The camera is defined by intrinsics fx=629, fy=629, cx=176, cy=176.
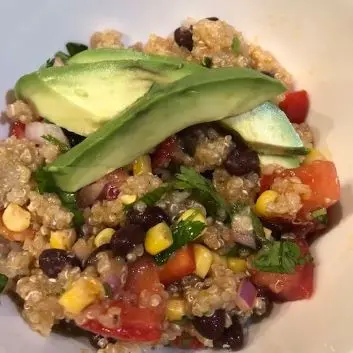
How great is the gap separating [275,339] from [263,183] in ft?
1.85

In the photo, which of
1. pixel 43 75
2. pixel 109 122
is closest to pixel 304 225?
pixel 109 122

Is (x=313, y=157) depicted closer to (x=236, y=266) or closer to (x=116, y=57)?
(x=236, y=266)

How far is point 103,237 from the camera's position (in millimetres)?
2170

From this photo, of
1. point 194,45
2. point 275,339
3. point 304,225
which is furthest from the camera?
point 194,45

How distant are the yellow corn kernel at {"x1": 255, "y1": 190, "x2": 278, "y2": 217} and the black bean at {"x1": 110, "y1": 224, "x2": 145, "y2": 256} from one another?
1.49 ft

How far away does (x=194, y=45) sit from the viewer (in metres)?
2.67

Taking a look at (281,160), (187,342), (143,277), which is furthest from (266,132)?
(187,342)

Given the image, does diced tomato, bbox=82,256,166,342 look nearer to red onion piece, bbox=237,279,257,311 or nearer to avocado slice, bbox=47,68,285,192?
red onion piece, bbox=237,279,257,311

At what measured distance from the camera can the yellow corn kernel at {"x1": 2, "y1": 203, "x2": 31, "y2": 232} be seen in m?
2.21

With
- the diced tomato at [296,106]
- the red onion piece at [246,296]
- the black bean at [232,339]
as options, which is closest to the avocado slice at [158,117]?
the diced tomato at [296,106]

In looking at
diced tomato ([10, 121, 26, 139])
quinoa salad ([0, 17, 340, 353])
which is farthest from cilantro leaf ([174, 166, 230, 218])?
diced tomato ([10, 121, 26, 139])

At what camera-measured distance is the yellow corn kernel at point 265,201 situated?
2236 millimetres

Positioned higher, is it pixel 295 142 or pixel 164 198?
pixel 295 142

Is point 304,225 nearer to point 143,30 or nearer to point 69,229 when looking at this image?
point 69,229
